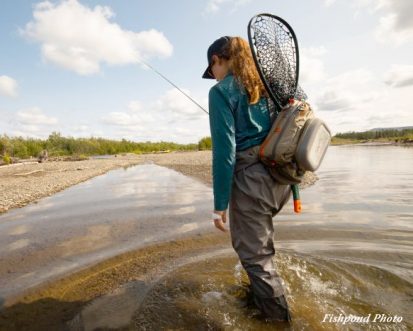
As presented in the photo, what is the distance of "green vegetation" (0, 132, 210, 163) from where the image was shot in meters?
61.3

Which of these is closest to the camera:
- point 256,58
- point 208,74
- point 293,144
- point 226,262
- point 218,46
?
point 293,144

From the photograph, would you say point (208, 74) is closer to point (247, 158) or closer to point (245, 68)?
point (245, 68)

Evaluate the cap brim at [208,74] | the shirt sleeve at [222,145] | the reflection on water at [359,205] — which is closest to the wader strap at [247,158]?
the shirt sleeve at [222,145]

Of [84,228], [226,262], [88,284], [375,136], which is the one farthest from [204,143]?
[375,136]

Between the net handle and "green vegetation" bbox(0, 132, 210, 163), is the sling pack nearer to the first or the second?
the net handle

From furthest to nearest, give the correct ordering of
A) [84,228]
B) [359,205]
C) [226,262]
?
[359,205] < [84,228] < [226,262]

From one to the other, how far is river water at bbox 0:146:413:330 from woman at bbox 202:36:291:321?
1.52 feet

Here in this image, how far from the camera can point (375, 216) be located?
696 centimetres

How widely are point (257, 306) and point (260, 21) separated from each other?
2730 millimetres

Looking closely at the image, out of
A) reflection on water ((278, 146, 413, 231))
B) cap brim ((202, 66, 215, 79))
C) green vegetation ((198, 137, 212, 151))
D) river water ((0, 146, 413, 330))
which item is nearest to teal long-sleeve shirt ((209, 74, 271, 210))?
cap brim ((202, 66, 215, 79))

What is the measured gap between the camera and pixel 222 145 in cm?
280

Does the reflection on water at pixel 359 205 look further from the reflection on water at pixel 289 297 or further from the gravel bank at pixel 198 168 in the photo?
the reflection on water at pixel 289 297

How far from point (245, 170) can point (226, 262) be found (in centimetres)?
202

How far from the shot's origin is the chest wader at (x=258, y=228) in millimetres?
2916
